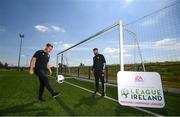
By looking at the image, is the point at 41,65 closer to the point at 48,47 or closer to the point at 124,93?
the point at 48,47

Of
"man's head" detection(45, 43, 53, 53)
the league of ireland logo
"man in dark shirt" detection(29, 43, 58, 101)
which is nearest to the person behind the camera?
the league of ireland logo

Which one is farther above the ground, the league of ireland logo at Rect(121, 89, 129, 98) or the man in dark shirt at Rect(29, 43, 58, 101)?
the man in dark shirt at Rect(29, 43, 58, 101)

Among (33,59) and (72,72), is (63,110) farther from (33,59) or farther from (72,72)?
(72,72)

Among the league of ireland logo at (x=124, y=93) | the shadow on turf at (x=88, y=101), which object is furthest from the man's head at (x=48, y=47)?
the league of ireland logo at (x=124, y=93)

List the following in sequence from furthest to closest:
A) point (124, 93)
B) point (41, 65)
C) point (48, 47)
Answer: point (48, 47), point (41, 65), point (124, 93)

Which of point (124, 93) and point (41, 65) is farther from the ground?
point (41, 65)

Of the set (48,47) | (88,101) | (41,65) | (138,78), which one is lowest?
(88,101)

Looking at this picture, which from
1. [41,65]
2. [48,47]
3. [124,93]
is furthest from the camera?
[48,47]

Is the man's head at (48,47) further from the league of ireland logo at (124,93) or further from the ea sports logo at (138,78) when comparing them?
the ea sports logo at (138,78)

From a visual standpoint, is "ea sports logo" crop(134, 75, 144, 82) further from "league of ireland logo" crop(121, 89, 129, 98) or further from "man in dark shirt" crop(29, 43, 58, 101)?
"man in dark shirt" crop(29, 43, 58, 101)

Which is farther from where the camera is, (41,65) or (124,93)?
(41,65)

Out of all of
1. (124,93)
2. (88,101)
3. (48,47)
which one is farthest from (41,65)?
(124,93)

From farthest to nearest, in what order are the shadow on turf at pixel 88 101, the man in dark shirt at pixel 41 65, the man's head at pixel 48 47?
the man's head at pixel 48 47, the man in dark shirt at pixel 41 65, the shadow on turf at pixel 88 101

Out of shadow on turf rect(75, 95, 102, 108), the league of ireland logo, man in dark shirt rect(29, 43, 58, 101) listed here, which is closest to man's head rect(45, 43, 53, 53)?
man in dark shirt rect(29, 43, 58, 101)
